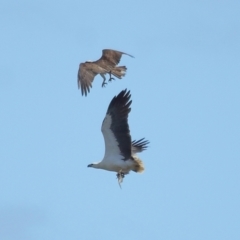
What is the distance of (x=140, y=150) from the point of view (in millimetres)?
23281

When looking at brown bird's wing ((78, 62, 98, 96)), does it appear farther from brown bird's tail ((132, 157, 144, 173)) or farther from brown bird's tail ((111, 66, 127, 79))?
brown bird's tail ((132, 157, 144, 173))

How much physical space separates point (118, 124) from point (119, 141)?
0.41 m

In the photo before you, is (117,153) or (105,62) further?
(105,62)

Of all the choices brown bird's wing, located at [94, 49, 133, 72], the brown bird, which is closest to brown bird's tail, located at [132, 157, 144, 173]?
the brown bird

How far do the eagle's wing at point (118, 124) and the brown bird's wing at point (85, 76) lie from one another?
2570 mm

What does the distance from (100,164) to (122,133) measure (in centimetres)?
103

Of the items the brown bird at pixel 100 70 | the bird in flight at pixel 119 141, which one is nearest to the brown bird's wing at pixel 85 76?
the brown bird at pixel 100 70

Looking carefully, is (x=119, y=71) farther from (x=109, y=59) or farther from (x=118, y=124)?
(x=118, y=124)

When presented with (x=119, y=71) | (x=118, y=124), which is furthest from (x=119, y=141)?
(x=119, y=71)

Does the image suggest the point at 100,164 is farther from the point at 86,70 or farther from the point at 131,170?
the point at 86,70

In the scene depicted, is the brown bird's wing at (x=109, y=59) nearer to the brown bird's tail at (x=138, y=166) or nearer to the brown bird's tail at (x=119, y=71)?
the brown bird's tail at (x=119, y=71)

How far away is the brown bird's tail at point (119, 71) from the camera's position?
23297 mm

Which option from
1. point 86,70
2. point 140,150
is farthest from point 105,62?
point 140,150

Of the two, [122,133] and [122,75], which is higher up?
[122,75]
